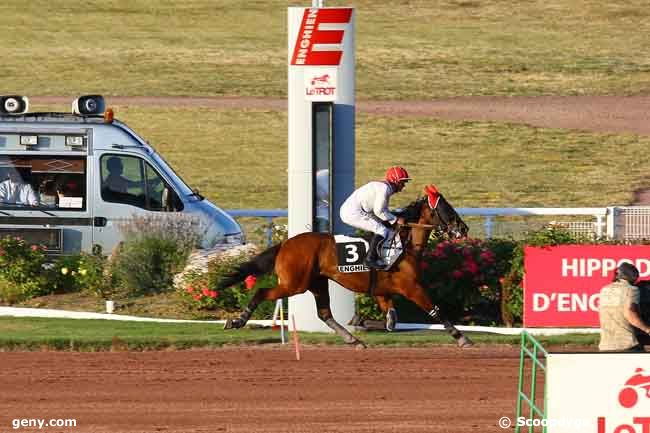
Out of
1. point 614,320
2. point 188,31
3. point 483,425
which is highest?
point 188,31

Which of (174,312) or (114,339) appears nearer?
(114,339)

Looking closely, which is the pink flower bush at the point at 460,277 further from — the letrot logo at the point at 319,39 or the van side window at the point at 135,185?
Result: the van side window at the point at 135,185

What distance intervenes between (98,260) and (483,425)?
909cm

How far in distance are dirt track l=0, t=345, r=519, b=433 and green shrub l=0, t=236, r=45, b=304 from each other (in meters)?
3.75

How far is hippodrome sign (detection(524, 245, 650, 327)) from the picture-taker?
1769 cm

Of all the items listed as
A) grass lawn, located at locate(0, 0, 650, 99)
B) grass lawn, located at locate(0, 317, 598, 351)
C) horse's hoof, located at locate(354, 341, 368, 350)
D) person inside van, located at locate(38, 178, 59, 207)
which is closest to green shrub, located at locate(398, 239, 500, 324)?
grass lawn, located at locate(0, 317, 598, 351)

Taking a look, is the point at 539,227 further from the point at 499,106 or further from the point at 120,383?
the point at 499,106

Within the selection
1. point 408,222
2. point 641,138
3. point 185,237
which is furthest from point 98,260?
point 641,138

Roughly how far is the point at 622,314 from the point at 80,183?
423 inches

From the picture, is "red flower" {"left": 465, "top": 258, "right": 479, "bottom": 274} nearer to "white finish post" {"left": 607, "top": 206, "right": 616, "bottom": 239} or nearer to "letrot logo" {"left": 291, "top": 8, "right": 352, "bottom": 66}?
"white finish post" {"left": 607, "top": 206, "right": 616, "bottom": 239}

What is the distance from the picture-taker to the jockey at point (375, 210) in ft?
56.3

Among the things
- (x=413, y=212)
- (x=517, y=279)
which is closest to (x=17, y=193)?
(x=413, y=212)

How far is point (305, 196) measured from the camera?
1855 cm

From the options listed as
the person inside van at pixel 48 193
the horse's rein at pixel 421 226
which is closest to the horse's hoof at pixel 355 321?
the horse's rein at pixel 421 226
